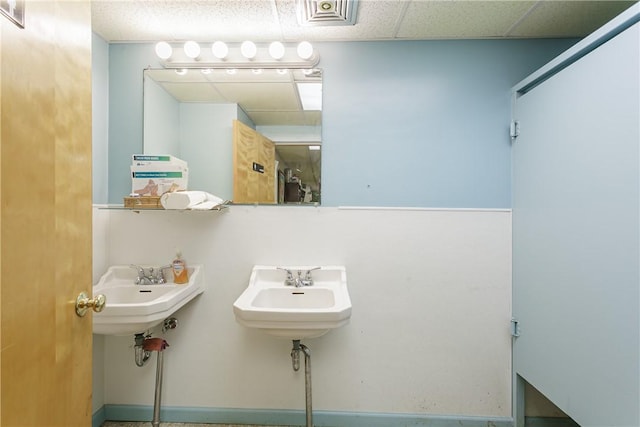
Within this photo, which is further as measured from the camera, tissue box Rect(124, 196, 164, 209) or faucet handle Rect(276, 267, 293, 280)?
faucet handle Rect(276, 267, 293, 280)

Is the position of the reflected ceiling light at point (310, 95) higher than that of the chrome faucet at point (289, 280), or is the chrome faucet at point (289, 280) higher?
the reflected ceiling light at point (310, 95)

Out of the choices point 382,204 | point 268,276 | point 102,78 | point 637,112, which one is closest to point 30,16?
point 102,78

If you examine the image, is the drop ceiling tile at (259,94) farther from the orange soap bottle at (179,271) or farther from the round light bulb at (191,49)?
the orange soap bottle at (179,271)

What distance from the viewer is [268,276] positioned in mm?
1513

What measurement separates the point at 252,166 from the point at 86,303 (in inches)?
38.0

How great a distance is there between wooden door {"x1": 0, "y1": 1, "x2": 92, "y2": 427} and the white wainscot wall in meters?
0.76

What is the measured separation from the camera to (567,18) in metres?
1.35

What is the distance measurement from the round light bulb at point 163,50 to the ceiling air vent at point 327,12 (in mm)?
707

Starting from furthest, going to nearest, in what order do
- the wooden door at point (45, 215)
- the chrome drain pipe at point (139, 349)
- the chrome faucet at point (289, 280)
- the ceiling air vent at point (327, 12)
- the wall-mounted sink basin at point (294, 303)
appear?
the chrome faucet at point (289, 280)
the chrome drain pipe at point (139, 349)
the ceiling air vent at point (327, 12)
the wall-mounted sink basin at point (294, 303)
the wooden door at point (45, 215)

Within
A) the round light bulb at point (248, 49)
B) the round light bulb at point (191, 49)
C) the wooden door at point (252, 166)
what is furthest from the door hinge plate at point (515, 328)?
the round light bulb at point (191, 49)

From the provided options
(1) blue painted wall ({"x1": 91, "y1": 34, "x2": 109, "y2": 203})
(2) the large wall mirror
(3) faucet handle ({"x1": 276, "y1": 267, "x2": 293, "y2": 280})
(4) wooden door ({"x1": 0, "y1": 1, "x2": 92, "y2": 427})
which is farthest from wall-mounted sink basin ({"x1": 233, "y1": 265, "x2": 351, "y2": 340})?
(1) blue painted wall ({"x1": 91, "y1": 34, "x2": 109, "y2": 203})

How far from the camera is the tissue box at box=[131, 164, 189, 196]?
1432 millimetres

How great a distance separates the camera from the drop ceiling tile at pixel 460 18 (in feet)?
4.18

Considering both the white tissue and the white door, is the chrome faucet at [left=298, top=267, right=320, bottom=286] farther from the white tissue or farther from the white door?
the white door
